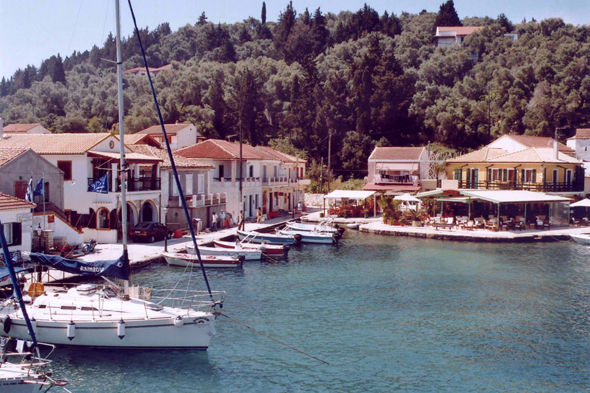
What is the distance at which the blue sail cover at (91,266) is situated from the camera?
21.3m

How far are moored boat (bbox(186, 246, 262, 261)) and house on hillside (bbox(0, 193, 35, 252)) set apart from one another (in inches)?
362

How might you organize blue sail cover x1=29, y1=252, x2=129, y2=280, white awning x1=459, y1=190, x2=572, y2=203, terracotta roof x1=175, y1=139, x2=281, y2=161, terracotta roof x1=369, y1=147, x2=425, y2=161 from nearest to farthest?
blue sail cover x1=29, y1=252, x2=129, y2=280 < white awning x1=459, y1=190, x2=572, y2=203 < terracotta roof x1=175, y1=139, x2=281, y2=161 < terracotta roof x1=369, y1=147, x2=425, y2=161

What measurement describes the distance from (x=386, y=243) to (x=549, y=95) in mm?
45015

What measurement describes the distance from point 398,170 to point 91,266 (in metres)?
46.3

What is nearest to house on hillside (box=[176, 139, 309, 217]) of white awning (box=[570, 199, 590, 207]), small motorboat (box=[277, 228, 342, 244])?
small motorboat (box=[277, 228, 342, 244])

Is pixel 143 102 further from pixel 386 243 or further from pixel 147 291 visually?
pixel 147 291

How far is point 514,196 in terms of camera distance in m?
50.5

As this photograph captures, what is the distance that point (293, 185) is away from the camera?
63594 mm

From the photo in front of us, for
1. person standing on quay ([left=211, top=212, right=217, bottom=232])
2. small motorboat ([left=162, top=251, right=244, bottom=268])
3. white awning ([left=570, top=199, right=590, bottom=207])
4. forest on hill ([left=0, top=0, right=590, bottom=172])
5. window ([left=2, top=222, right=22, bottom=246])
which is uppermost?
forest on hill ([left=0, top=0, right=590, bottom=172])

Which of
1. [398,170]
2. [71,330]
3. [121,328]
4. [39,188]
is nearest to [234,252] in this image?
[39,188]

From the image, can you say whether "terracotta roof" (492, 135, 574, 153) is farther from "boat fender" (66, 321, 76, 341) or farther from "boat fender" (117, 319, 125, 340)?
"boat fender" (66, 321, 76, 341)

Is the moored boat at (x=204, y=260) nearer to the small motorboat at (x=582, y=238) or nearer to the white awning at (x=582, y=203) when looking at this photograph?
the small motorboat at (x=582, y=238)

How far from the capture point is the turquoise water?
1753 centimetres

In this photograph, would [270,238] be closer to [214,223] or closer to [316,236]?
[316,236]
